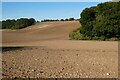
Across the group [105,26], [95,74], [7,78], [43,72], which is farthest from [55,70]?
[105,26]

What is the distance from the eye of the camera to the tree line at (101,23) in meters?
46.4

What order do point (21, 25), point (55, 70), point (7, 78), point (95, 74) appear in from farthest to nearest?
1. point (21, 25)
2. point (55, 70)
3. point (95, 74)
4. point (7, 78)

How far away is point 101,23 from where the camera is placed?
46.9 meters

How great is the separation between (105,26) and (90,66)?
32205 millimetres

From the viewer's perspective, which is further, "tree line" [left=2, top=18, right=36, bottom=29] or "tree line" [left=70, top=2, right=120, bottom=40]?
"tree line" [left=2, top=18, right=36, bottom=29]

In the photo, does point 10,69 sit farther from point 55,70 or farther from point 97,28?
point 97,28

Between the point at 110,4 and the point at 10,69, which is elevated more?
the point at 110,4

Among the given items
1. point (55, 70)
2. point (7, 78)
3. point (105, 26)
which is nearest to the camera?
point (7, 78)

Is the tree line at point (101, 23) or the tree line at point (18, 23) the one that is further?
the tree line at point (18, 23)

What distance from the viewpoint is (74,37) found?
52.0 metres

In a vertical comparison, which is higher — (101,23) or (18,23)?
(18,23)

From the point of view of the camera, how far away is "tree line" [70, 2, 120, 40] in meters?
46.4

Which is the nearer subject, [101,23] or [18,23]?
[101,23]

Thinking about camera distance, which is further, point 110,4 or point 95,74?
point 110,4
